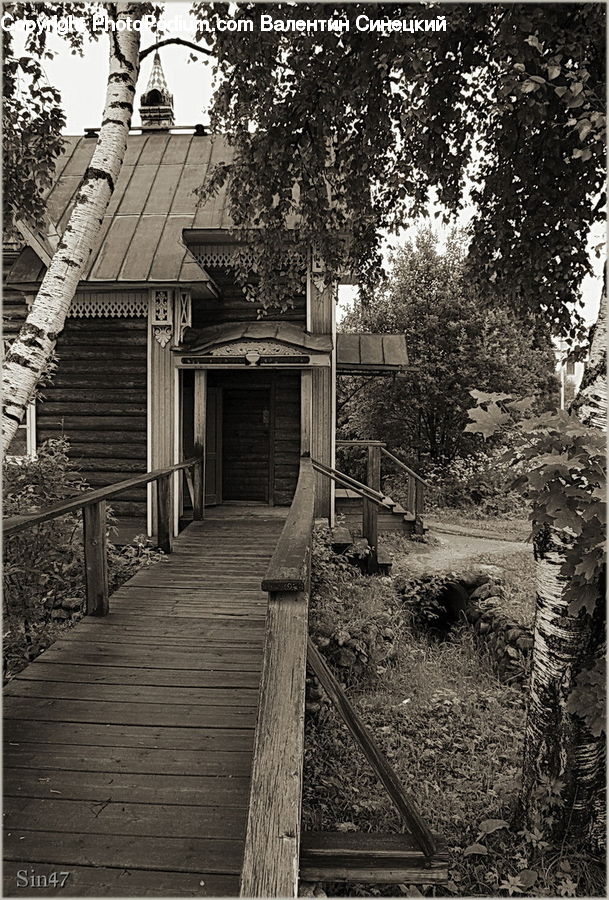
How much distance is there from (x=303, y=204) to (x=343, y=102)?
0.98 m

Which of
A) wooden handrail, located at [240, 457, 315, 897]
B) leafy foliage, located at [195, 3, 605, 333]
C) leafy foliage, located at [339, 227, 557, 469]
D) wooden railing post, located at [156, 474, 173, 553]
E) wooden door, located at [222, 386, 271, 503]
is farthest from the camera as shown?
leafy foliage, located at [339, 227, 557, 469]

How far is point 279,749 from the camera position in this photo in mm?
1710

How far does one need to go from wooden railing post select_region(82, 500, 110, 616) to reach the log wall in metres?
4.27

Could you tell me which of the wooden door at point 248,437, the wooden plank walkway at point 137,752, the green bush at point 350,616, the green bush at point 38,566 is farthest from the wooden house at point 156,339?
the wooden plank walkway at point 137,752

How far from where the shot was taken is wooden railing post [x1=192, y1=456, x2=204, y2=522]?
28.0 ft

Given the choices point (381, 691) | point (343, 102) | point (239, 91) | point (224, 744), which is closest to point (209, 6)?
point (239, 91)

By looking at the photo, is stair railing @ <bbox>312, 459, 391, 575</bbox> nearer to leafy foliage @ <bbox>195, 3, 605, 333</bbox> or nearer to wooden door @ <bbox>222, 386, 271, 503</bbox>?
wooden door @ <bbox>222, 386, 271, 503</bbox>

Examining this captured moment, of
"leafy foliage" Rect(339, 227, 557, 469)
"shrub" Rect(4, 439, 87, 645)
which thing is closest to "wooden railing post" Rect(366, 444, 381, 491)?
"shrub" Rect(4, 439, 87, 645)

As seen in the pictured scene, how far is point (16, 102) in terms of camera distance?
16.3 ft

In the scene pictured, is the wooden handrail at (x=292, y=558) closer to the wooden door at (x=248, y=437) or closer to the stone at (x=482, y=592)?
the stone at (x=482, y=592)

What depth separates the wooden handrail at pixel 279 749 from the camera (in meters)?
1.49

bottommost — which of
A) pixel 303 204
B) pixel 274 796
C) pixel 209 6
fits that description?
pixel 274 796

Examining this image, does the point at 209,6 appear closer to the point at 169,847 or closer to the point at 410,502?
the point at 169,847

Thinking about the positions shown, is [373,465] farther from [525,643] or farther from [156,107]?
[156,107]
